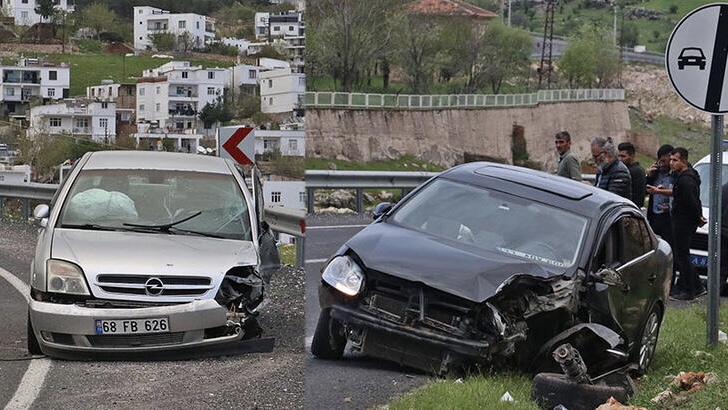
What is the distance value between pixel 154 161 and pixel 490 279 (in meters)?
1.29

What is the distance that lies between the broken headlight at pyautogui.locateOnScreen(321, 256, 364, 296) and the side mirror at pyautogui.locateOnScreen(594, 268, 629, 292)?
0.87 meters

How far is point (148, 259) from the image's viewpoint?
3.64m

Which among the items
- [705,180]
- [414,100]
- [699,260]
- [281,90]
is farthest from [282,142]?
[705,180]

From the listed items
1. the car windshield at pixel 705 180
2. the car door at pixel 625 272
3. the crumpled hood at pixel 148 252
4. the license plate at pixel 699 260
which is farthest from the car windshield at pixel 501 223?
the car windshield at pixel 705 180

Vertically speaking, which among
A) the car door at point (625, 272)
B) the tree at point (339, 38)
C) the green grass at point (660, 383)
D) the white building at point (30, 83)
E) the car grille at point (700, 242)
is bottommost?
the car grille at point (700, 242)

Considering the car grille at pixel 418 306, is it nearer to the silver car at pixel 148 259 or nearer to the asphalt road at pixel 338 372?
the asphalt road at pixel 338 372

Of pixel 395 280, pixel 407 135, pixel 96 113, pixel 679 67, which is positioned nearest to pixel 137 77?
pixel 96 113

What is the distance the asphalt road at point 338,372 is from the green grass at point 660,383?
0.19ft

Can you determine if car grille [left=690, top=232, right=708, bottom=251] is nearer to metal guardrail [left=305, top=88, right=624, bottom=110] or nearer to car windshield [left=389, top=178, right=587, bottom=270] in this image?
metal guardrail [left=305, top=88, right=624, bottom=110]

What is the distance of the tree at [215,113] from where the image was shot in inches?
149

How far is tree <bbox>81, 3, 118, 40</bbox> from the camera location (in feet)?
13.0

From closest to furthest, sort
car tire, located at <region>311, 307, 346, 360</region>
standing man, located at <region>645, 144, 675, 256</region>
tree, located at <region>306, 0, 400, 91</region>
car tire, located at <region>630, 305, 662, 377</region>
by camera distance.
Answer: car tire, located at <region>311, 307, 346, 360</region>, tree, located at <region>306, 0, 400, 91</region>, car tire, located at <region>630, 305, 662, 377</region>, standing man, located at <region>645, 144, 675, 256</region>

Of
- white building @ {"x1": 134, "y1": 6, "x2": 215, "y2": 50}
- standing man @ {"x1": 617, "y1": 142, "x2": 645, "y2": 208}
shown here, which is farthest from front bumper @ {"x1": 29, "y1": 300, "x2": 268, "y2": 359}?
standing man @ {"x1": 617, "y1": 142, "x2": 645, "y2": 208}

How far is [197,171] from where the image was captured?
4.04m
